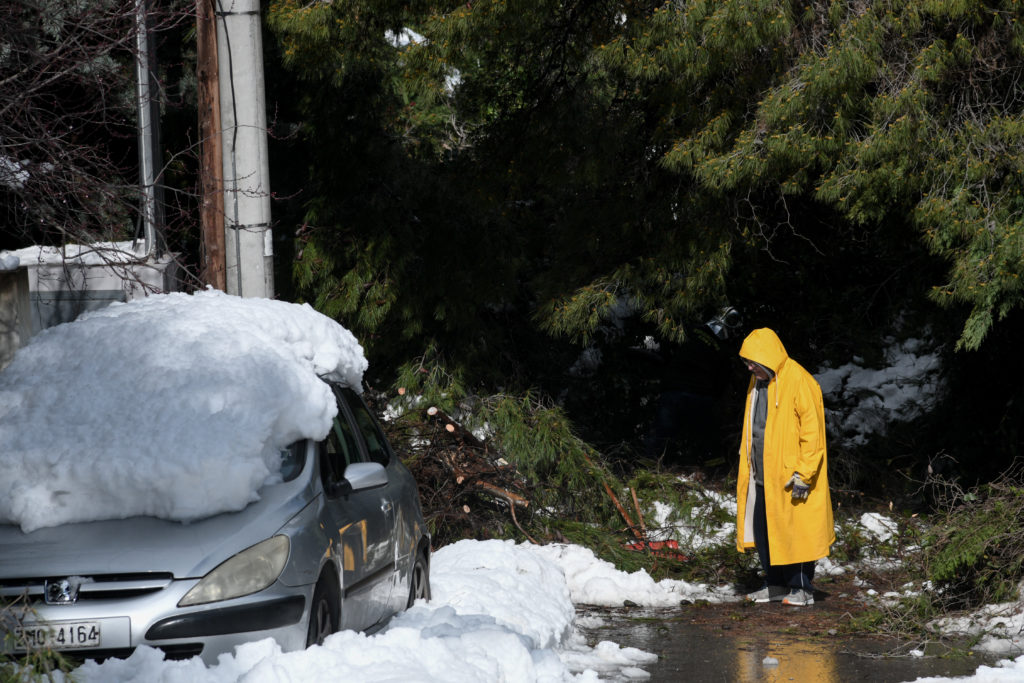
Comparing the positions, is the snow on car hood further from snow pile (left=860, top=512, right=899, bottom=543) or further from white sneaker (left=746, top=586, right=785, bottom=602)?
snow pile (left=860, top=512, right=899, bottom=543)

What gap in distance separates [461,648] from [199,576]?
1.26 m

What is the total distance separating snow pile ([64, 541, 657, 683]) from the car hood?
1.23ft

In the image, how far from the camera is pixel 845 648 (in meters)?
7.16

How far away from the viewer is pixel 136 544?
4578 mm

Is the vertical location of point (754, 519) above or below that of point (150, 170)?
below

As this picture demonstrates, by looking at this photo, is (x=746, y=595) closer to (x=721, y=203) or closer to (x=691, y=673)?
(x=691, y=673)

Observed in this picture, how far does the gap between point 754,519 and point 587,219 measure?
3661mm

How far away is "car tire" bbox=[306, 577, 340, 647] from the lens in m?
4.81

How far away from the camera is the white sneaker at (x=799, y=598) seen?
849 centimetres

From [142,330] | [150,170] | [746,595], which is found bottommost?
[746,595]

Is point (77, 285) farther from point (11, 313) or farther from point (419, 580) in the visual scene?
point (419, 580)

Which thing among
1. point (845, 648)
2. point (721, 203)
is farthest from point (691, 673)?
point (721, 203)

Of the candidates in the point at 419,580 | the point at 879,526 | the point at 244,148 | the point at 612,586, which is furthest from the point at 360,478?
the point at 879,526

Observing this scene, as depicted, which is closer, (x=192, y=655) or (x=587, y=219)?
(x=192, y=655)
